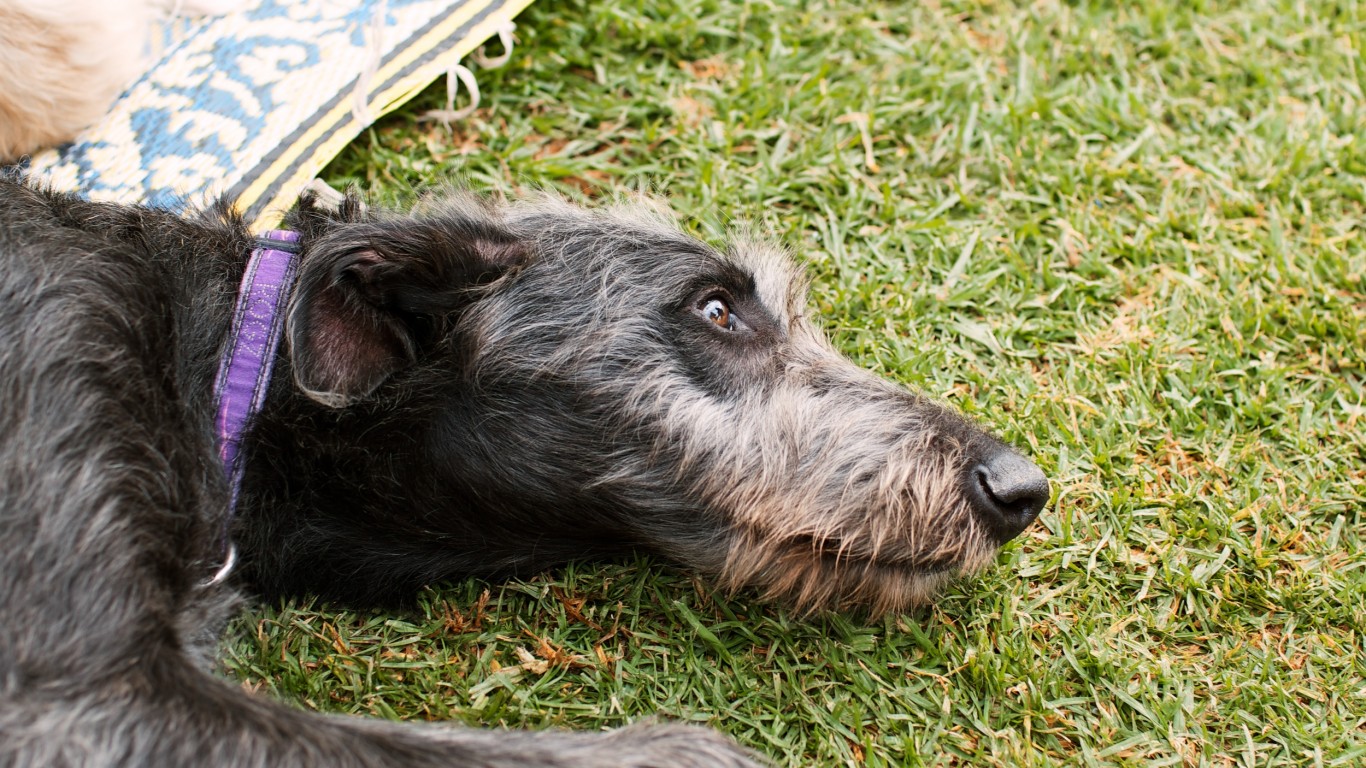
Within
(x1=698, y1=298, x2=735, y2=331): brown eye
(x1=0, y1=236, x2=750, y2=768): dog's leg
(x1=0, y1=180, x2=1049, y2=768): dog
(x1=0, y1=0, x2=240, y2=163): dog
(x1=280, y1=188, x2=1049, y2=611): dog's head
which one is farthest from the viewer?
(x1=0, y1=0, x2=240, y2=163): dog

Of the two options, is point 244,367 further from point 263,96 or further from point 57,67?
point 57,67

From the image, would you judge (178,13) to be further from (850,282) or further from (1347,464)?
(1347,464)

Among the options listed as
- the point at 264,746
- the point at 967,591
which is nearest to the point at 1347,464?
the point at 967,591

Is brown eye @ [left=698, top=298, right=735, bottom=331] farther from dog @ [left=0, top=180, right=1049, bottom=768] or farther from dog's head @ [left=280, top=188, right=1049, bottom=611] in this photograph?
dog's head @ [left=280, top=188, right=1049, bottom=611]

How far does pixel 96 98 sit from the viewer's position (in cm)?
511

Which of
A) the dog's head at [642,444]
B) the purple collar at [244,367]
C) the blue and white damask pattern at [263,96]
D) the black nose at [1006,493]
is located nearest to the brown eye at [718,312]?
the dog's head at [642,444]

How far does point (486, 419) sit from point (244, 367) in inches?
29.3

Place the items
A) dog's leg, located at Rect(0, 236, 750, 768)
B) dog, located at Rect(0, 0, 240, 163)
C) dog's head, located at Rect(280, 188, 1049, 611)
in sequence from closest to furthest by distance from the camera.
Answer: dog's leg, located at Rect(0, 236, 750, 768), dog's head, located at Rect(280, 188, 1049, 611), dog, located at Rect(0, 0, 240, 163)

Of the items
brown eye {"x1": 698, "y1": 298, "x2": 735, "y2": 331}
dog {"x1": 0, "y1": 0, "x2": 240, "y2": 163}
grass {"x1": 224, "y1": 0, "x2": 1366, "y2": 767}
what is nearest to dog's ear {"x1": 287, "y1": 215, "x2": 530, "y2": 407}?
brown eye {"x1": 698, "y1": 298, "x2": 735, "y2": 331}

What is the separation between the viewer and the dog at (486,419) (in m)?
3.23

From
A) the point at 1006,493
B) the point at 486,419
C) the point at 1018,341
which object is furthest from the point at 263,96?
the point at 1006,493

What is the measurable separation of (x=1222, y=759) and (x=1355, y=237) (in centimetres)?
285

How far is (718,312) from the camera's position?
3965mm

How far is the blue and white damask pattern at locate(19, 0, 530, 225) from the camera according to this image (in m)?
4.87
